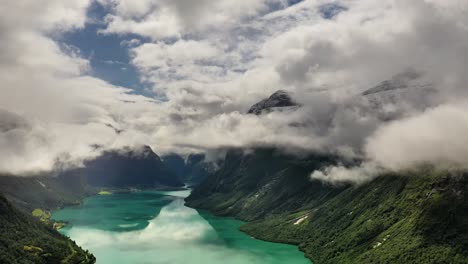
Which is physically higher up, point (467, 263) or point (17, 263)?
point (17, 263)
